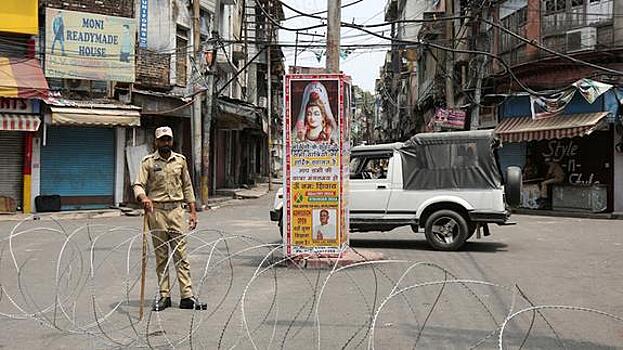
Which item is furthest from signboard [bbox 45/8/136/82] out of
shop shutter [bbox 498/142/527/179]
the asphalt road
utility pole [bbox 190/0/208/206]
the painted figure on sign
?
shop shutter [bbox 498/142/527/179]

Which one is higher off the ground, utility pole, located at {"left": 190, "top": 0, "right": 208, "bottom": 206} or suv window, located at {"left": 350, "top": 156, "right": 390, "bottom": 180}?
utility pole, located at {"left": 190, "top": 0, "right": 208, "bottom": 206}

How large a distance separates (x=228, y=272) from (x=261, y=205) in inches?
657

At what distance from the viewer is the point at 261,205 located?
88.0 feet

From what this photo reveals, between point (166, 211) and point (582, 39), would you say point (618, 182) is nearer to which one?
point (582, 39)

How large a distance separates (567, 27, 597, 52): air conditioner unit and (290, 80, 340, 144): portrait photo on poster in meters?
14.9

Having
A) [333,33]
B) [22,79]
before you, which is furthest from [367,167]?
[22,79]

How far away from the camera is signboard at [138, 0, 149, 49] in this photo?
931 inches

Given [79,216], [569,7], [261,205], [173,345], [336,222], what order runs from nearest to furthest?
[173,345]
[336,222]
[79,216]
[569,7]
[261,205]

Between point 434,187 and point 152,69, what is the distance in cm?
1455

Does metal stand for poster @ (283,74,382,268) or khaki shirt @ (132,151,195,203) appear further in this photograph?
metal stand for poster @ (283,74,382,268)

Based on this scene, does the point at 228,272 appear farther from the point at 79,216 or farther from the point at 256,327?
the point at 79,216

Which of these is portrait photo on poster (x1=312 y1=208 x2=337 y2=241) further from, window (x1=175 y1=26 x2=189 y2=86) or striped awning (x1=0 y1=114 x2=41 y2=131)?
window (x1=175 y1=26 x2=189 y2=86)

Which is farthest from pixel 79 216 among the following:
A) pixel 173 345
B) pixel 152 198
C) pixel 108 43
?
pixel 173 345

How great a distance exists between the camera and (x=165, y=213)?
7.42m
